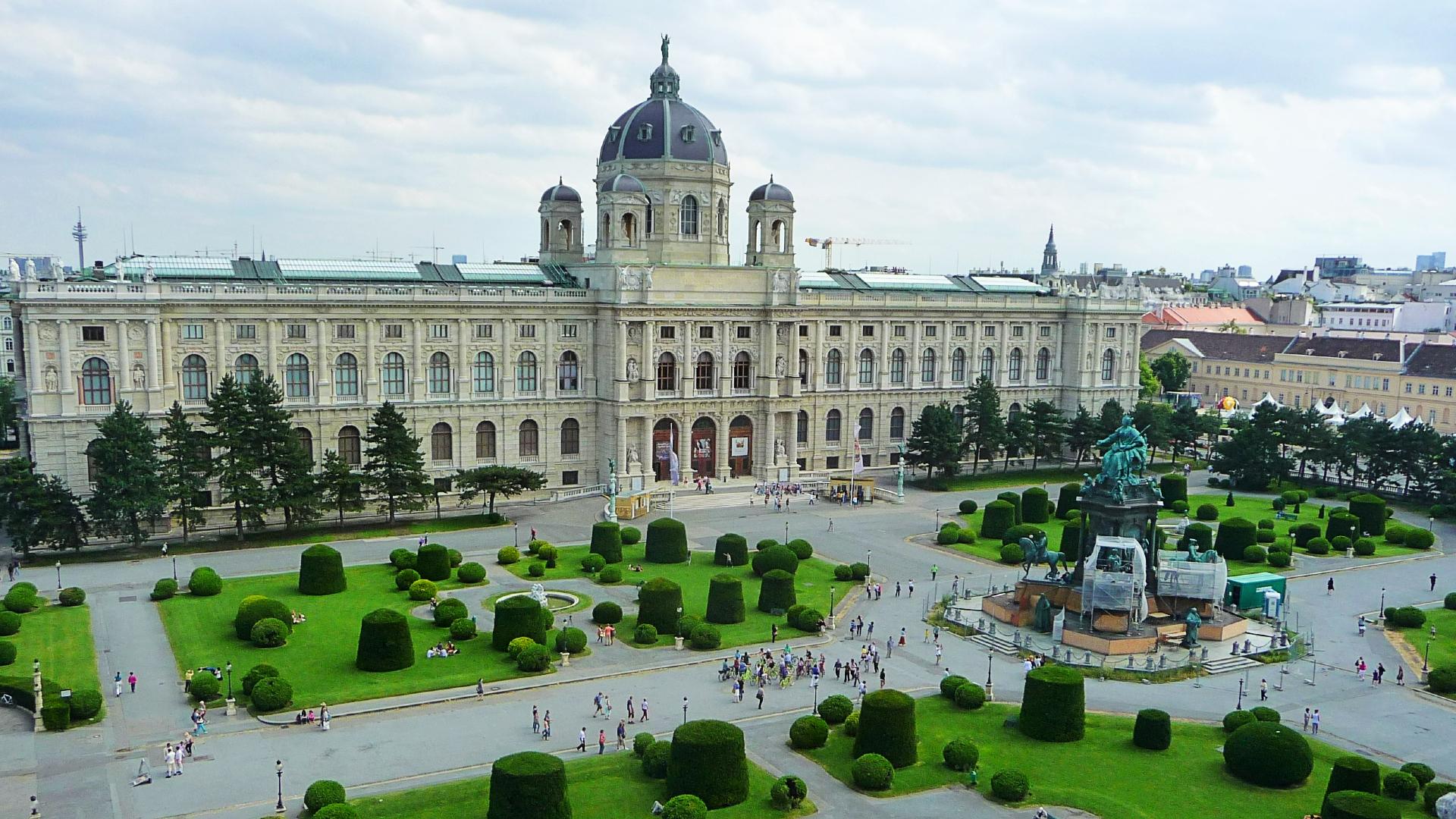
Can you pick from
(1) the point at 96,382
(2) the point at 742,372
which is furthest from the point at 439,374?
(2) the point at 742,372

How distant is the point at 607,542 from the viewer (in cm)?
7106

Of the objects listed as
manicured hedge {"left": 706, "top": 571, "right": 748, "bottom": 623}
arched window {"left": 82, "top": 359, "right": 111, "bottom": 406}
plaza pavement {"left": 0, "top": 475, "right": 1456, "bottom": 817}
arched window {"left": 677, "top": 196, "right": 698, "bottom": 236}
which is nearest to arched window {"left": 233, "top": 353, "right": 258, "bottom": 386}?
arched window {"left": 82, "top": 359, "right": 111, "bottom": 406}

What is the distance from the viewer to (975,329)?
11106 cm

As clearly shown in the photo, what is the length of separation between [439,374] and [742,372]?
2496 centimetres

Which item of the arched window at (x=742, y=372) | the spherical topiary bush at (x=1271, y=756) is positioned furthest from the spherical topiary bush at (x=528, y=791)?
the arched window at (x=742, y=372)

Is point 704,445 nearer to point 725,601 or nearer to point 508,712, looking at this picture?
point 725,601

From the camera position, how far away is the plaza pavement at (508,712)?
4056 cm

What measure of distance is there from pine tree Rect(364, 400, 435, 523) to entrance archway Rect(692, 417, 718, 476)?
81.7 feet

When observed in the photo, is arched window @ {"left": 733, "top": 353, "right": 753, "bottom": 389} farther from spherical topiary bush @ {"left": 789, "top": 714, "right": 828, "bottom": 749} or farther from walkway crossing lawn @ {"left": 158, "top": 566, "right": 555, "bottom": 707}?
spherical topiary bush @ {"left": 789, "top": 714, "right": 828, "bottom": 749}

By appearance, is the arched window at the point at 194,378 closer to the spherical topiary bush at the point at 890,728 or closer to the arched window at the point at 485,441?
the arched window at the point at 485,441

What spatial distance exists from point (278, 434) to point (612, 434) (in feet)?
87.8

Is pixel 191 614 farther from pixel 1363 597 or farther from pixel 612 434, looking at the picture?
pixel 1363 597

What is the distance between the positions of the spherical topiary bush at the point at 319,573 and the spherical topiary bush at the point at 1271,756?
4424 cm

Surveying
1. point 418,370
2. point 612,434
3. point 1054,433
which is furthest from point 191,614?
point 1054,433
